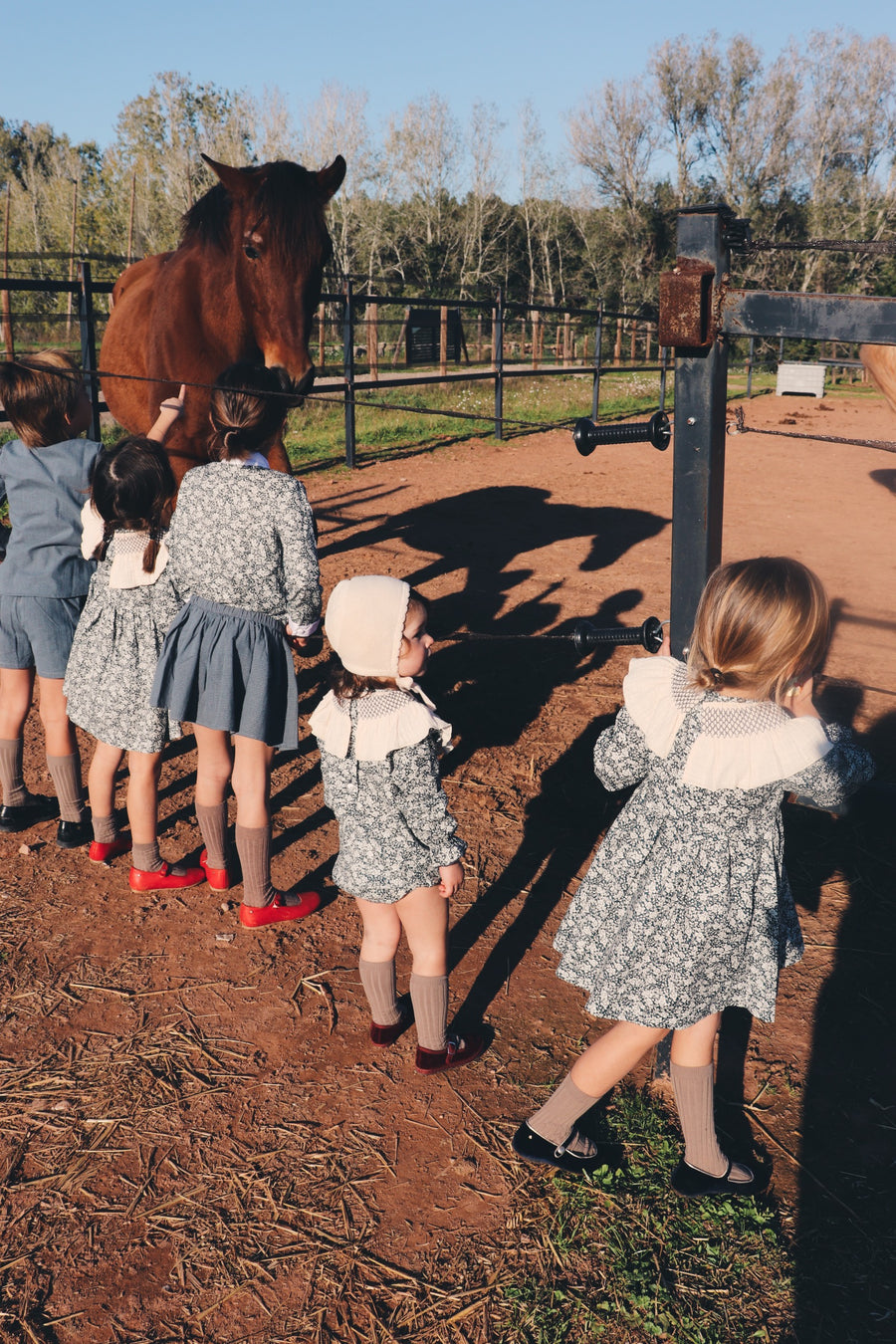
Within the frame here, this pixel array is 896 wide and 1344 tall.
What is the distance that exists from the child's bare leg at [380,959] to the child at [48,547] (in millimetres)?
1530

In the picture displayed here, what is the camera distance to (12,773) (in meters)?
3.50

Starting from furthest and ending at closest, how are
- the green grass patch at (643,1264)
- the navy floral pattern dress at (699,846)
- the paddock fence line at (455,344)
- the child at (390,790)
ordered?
the paddock fence line at (455,344), the child at (390,790), the navy floral pattern dress at (699,846), the green grass patch at (643,1264)

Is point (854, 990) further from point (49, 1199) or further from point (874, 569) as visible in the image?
point (874, 569)

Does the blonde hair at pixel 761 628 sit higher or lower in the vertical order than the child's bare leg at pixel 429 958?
higher

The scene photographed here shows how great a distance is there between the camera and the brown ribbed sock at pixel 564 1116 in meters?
1.96

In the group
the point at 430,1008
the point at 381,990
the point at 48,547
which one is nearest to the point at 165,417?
the point at 48,547

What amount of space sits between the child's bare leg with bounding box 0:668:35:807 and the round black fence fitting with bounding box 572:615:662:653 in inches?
82.3

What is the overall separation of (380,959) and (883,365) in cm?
187

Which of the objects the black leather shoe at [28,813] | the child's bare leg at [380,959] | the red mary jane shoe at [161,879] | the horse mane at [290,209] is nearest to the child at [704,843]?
the child's bare leg at [380,959]

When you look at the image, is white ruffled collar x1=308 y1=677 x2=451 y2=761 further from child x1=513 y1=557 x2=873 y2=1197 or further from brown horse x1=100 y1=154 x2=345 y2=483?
brown horse x1=100 y1=154 x2=345 y2=483

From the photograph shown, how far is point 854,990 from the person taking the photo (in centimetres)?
258

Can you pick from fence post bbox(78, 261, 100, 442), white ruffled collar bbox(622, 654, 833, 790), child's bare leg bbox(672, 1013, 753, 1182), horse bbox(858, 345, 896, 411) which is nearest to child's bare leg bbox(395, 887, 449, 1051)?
child's bare leg bbox(672, 1013, 753, 1182)

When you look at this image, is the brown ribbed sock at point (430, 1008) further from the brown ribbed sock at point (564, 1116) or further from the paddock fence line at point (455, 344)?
the paddock fence line at point (455, 344)

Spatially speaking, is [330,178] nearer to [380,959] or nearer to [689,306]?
[689,306]
